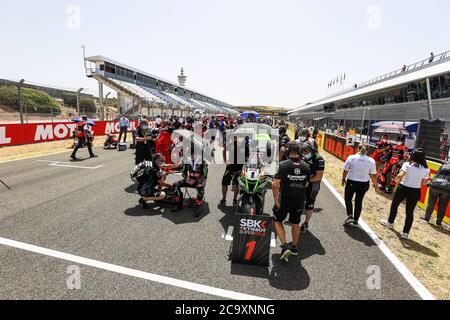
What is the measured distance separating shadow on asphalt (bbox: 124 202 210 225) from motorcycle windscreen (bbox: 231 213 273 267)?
1.84 metres

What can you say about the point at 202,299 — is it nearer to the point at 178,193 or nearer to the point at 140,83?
Answer: the point at 178,193

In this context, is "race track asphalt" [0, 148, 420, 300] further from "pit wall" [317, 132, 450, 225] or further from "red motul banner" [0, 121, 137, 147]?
"red motul banner" [0, 121, 137, 147]

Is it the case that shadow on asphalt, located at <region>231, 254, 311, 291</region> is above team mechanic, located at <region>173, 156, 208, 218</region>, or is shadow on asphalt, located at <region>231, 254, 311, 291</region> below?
below

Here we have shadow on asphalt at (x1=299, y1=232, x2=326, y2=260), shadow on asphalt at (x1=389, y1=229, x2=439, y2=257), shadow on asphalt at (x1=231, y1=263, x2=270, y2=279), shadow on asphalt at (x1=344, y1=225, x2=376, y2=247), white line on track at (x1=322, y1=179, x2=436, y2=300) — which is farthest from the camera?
shadow on asphalt at (x1=344, y1=225, x2=376, y2=247)

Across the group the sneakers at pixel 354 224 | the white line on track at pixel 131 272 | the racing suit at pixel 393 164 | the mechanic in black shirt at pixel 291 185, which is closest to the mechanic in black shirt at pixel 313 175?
the sneakers at pixel 354 224

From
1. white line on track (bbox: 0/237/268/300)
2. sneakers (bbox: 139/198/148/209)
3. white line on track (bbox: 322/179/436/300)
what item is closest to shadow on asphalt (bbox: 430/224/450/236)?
white line on track (bbox: 322/179/436/300)

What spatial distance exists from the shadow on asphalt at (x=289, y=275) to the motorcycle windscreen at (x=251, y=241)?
0.23 meters

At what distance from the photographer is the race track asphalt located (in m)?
3.59

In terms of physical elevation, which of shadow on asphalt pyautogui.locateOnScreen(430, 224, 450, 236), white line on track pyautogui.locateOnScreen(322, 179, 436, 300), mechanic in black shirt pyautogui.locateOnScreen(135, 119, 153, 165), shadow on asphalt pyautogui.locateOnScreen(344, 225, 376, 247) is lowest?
shadow on asphalt pyautogui.locateOnScreen(430, 224, 450, 236)

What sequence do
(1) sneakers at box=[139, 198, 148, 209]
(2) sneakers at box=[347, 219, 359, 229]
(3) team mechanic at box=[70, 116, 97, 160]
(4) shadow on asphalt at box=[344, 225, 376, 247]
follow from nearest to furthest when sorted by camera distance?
(4) shadow on asphalt at box=[344, 225, 376, 247] < (2) sneakers at box=[347, 219, 359, 229] < (1) sneakers at box=[139, 198, 148, 209] < (3) team mechanic at box=[70, 116, 97, 160]

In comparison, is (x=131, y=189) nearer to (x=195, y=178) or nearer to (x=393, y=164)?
(x=195, y=178)

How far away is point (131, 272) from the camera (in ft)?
12.7

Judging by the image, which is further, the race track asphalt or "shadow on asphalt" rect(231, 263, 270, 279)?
"shadow on asphalt" rect(231, 263, 270, 279)

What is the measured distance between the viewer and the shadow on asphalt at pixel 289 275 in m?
3.79
